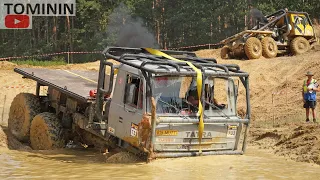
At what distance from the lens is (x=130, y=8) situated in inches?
1978

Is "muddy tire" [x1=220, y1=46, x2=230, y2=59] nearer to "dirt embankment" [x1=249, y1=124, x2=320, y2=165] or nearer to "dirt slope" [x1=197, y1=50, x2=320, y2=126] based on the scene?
"dirt slope" [x1=197, y1=50, x2=320, y2=126]

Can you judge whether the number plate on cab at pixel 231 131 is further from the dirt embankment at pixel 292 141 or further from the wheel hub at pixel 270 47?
the wheel hub at pixel 270 47

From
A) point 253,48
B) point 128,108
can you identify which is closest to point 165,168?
point 128,108

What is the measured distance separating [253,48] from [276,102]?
285 inches

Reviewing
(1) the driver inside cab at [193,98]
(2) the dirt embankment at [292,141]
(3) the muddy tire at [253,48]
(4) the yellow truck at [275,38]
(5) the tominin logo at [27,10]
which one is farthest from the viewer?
(5) the tominin logo at [27,10]

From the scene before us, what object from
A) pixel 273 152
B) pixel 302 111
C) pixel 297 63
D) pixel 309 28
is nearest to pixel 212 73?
pixel 273 152

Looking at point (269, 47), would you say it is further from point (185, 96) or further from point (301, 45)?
point (185, 96)

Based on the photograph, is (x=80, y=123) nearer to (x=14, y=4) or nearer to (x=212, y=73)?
(x=212, y=73)

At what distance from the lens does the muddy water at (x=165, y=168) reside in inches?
392

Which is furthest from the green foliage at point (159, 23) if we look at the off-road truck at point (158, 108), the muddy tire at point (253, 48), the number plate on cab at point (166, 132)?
the number plate on cab at point (166, 132)

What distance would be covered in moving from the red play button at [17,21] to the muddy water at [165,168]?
4497 cm

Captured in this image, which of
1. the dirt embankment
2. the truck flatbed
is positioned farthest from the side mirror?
the dirt embankment

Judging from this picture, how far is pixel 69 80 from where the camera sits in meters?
14.2

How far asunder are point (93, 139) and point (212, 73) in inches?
125
